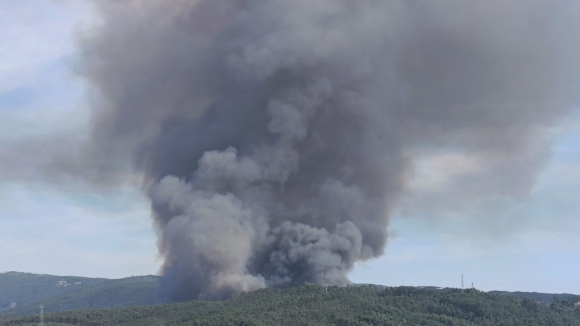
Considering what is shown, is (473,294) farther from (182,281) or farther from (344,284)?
(182,281)

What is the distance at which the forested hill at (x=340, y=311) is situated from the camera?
59.5 metres

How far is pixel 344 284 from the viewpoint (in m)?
79.9

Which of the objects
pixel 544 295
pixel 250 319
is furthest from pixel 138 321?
pixel 544 295

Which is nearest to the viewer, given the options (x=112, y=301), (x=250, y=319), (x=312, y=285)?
(x=250, y=319)

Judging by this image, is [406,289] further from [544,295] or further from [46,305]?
[46,305]

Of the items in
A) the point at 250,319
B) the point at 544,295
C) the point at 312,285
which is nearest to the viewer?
the point at 250,319

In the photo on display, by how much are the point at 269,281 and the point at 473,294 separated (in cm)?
1984

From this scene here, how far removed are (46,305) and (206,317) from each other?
7848 cm

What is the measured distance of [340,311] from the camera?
62344 mm

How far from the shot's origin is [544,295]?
122 m

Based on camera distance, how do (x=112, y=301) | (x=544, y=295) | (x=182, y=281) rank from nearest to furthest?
(x=182, y=281) → (x=544, y=295) → (x=112, y=301)

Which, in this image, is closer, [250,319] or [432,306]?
[250,319]

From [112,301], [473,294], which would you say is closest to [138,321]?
[473,294]

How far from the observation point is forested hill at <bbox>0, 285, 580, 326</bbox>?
195 ft
